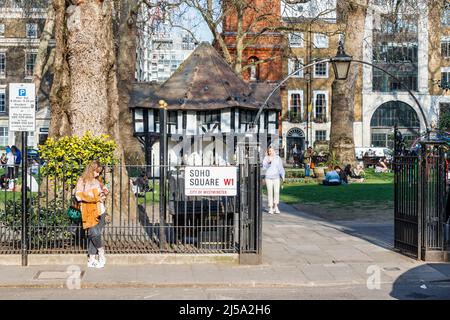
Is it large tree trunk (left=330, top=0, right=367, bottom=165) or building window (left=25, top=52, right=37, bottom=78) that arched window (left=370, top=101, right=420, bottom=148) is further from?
large tree trunk (left=330, top=0, right=367, bottom=165)

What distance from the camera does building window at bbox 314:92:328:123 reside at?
225ft

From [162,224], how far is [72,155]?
2050 millimetres

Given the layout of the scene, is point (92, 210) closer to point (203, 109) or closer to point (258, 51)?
point (203, 109)

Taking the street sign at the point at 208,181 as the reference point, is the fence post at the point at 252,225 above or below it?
below

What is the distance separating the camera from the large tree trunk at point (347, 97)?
35.8 metres

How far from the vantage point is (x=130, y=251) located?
13.1 metres

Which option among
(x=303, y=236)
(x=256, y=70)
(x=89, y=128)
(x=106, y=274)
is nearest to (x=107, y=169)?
(x=89, y=128)

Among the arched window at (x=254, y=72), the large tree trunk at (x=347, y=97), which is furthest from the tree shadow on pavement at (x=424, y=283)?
the arched window at (x=254, y=72)

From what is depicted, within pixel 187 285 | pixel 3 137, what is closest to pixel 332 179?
pixel 187 285

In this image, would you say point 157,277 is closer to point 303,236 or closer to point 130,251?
point 130,251

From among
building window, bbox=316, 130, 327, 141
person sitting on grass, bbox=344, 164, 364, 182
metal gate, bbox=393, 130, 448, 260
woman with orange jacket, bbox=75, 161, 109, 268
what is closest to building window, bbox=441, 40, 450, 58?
building window, bbox=316, 130, 327, 141

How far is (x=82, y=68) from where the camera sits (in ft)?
48.4

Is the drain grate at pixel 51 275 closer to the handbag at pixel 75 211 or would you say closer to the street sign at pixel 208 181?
the handbag at pixel 75 211

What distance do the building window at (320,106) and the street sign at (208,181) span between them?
184ft
